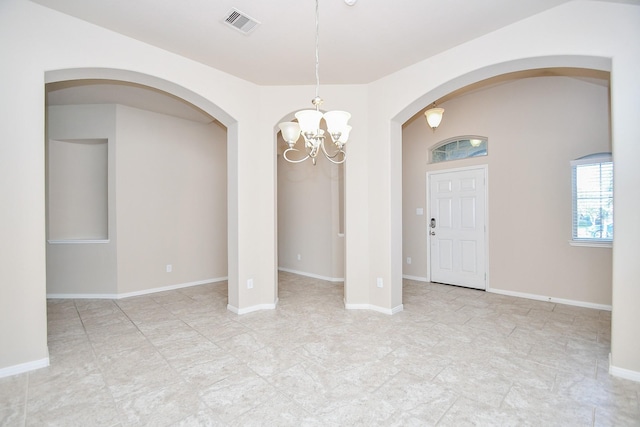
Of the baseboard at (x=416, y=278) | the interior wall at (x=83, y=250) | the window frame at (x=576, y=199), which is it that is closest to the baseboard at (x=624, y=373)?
the window frame at (x=576, y=199)

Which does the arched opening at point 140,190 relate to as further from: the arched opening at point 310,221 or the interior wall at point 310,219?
the interior wall at point 310,219

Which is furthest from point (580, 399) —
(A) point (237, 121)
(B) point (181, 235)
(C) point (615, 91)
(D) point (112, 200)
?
(D) point (112, 200)

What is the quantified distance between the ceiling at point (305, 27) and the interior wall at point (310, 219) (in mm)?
2571

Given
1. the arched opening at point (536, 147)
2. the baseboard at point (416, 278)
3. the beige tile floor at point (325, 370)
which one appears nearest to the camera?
the beige tile floor at point (325, 370)

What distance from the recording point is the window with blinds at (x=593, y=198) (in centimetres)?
385

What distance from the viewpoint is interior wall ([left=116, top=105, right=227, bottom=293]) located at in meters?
4.63

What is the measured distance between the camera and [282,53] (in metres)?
3.14

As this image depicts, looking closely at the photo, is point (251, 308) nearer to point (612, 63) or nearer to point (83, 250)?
point (83, 250)

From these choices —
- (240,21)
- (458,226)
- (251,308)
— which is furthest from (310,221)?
(240,21)

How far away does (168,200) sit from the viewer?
5051mm

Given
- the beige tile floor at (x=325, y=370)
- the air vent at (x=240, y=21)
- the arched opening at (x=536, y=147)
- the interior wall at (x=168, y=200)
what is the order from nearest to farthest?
the beige tile floor at (x=325, y=370), the air vent at (x=240, y=21), the arched opening at (x=536, y=147), the interior wall at (x=168, y=200)

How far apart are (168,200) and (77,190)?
1.33 metres

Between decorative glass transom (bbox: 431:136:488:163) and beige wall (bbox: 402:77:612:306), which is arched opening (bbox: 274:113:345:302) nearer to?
decorative glass transom (bbox: 431:136:488:163)

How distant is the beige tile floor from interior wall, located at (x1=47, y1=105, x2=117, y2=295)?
659 mm
